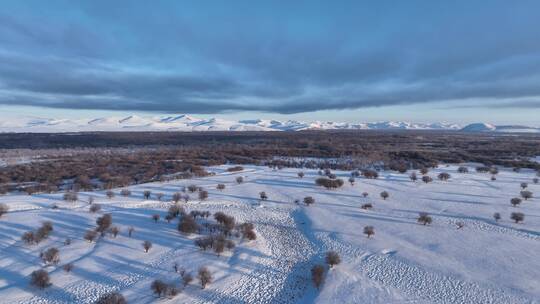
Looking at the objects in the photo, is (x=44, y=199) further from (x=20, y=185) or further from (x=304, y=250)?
(x=304, y=250)

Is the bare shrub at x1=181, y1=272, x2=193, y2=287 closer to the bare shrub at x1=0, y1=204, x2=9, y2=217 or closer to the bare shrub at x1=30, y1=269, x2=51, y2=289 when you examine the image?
the bare shrub at x1=30, y1=269, x2=51, y2=289

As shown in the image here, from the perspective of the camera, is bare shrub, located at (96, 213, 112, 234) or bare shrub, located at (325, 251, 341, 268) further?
bare shrub, located at (96, 213, 112, 234)

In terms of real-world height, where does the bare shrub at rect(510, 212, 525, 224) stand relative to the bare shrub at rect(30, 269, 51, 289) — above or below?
below

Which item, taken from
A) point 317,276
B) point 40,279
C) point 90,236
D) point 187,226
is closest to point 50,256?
point 40,279

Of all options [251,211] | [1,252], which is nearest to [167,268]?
[1,252]

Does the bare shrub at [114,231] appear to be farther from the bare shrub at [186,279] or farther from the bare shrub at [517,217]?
the bare shrub at [517,217]

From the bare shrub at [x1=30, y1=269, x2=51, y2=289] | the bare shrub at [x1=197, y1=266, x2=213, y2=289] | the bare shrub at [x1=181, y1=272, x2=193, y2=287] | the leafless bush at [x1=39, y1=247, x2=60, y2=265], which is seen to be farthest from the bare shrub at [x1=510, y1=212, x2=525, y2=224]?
the leafless bush at [x1=39, y1=247, x2=60, y2=265]

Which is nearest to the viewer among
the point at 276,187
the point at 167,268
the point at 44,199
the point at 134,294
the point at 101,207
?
the point at 134,294
